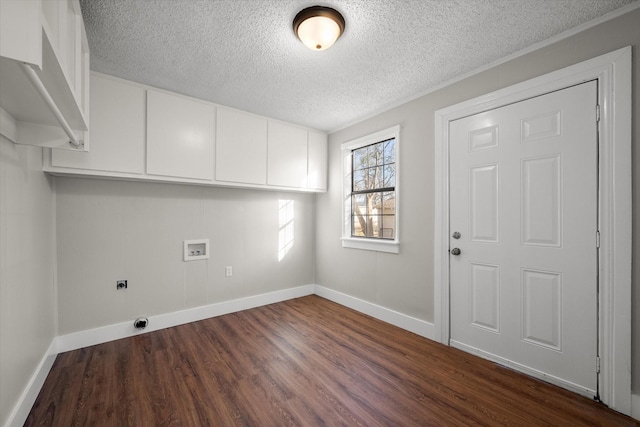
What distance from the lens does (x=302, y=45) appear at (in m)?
2.08

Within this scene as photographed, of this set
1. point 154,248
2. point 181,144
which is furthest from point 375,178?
point 154,248

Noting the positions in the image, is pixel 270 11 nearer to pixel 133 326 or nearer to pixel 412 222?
pixel 412 222

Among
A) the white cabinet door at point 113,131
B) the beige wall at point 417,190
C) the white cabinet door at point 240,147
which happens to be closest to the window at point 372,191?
the beige wall at point 417,190

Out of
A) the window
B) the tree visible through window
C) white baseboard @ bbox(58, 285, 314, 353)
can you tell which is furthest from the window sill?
white baseboard @ bbox(58, 285, 314, 353)

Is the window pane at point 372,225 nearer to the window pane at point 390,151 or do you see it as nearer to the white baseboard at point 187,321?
the window pane at point 390,151

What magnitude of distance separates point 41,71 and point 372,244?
308 centimetres

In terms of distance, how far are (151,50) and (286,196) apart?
232 cm

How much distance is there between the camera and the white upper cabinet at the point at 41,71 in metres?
0.82

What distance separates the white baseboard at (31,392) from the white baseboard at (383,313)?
2977mm

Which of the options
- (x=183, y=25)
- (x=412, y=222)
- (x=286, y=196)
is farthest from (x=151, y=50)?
(x=412, y=222)

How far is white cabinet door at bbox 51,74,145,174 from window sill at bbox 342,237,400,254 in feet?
8.32

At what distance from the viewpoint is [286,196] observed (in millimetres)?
4043

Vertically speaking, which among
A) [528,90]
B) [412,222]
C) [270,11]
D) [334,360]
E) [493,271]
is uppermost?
[270,11]

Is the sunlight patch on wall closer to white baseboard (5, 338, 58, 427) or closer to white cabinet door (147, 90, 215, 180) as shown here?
white cabinet door (147, 90, 215, 180)
